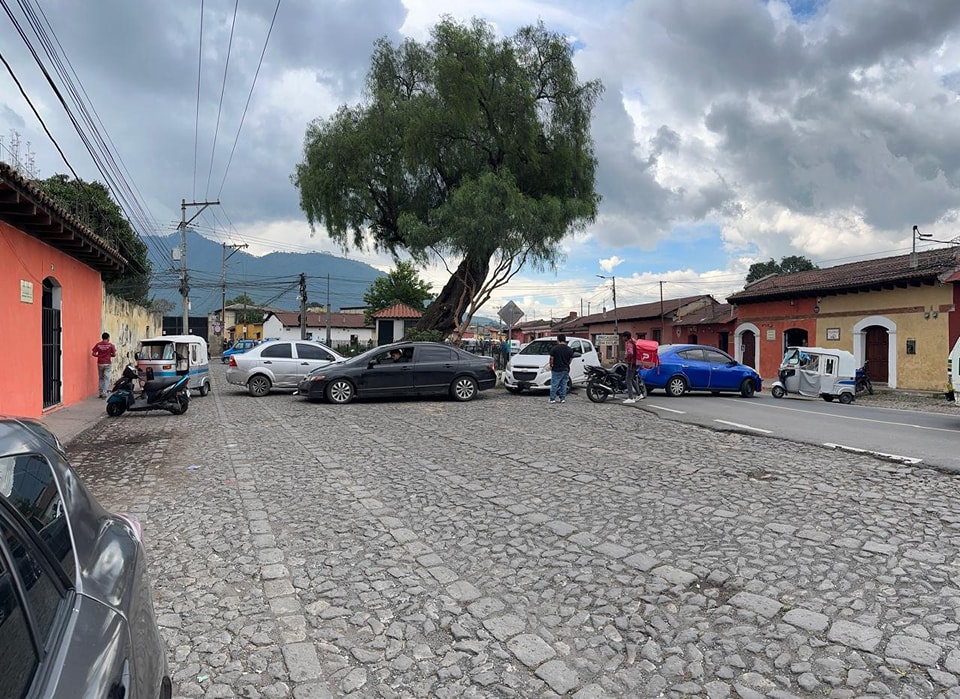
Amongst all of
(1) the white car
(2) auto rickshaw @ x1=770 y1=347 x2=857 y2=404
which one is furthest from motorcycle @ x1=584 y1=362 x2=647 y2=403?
(2) auto rickshaw @ x1=770 y1=347 x2=857 y2=404

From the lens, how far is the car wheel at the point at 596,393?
16.0 m

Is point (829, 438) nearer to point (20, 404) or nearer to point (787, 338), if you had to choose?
point (20, 404)

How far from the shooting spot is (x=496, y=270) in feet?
76.8

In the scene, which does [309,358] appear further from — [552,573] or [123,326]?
[552,573]

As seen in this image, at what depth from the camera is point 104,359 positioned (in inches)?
641

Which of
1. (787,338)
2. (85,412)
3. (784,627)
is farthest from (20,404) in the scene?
(787,338)

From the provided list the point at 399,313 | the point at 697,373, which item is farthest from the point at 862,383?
the point at 399,313

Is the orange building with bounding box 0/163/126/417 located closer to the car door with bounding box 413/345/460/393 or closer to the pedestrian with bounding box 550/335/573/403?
the car door with bounding box 413/345/460/393

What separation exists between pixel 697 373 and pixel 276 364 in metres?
12.5

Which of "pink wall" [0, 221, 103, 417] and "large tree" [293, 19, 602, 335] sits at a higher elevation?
"large tree" [293, 19, 602, 335]

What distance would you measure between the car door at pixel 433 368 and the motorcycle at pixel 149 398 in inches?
210

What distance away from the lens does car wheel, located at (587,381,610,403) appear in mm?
16047

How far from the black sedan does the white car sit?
201 centimetres

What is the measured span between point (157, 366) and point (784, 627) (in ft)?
53.3
